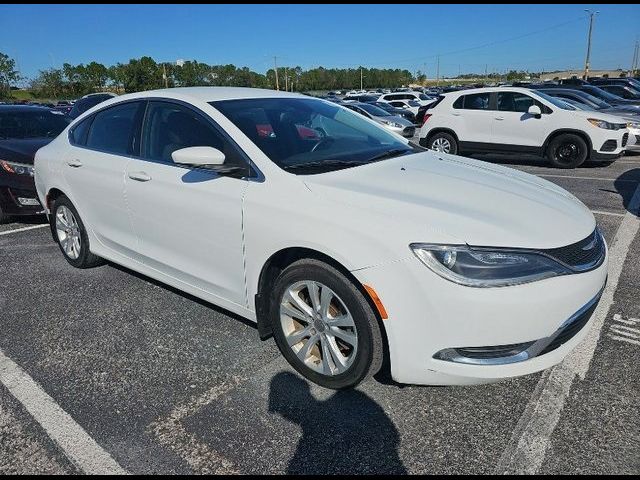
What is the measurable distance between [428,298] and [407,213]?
0.43 meters

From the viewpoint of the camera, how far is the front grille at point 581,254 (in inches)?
90.9

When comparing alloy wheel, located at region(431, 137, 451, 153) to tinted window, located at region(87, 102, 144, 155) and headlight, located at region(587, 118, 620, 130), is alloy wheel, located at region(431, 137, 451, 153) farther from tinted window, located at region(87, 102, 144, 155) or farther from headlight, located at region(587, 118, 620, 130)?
tinted window, located at region(87, 102, 144, 155)

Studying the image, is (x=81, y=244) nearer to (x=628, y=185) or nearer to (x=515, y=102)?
(x=628, y=185)

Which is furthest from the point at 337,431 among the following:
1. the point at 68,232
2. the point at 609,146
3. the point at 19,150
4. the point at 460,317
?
the point at 609,146

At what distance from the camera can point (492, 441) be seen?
2258 mm

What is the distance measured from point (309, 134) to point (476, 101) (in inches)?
336

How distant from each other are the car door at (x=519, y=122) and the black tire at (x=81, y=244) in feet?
28.5

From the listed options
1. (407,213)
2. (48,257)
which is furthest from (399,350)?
(48,257)

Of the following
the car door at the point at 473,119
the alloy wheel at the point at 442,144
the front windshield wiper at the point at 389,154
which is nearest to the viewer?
the front windshield wiper at the point at 389,154

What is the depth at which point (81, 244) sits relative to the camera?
432 cm

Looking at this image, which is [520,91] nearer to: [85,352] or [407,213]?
[407,213]

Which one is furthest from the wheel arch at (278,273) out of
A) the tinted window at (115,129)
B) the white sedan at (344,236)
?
the tinted window at (115,129)

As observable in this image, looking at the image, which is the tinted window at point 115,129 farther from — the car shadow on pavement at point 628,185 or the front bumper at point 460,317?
the car shadow on pavement at point 628,185

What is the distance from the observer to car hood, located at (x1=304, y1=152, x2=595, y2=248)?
2.26 metres
